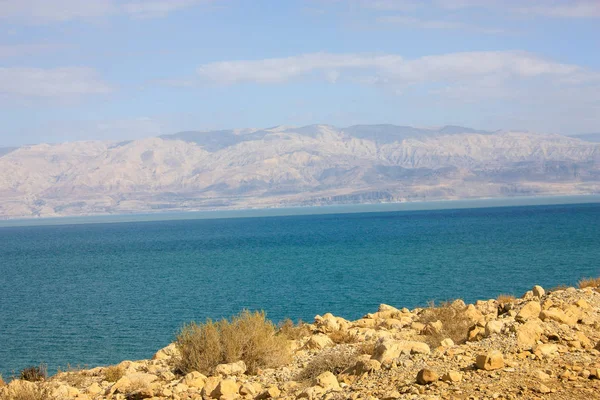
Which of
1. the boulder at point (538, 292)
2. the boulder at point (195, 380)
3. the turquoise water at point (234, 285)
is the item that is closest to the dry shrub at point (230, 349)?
the boulder at point (195, 380)

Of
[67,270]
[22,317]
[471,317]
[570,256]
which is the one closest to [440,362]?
[471,317]

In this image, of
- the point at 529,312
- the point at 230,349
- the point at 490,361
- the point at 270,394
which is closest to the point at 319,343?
the point at 230,349

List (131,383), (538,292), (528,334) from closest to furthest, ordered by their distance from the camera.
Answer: (528,334) < (131,383) < (538,292)

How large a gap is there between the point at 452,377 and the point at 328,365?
278 cm

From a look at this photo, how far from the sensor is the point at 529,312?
41.3 ft

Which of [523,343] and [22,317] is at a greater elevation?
[523,343]

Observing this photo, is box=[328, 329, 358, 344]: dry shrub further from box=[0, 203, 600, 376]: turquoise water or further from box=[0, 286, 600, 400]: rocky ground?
box=[0, 203, 600, 376]: turquoise water

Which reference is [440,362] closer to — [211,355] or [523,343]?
[523,343]

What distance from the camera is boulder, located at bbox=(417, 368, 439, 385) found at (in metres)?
8.62

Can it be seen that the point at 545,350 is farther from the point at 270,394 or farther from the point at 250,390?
the point at 250,390

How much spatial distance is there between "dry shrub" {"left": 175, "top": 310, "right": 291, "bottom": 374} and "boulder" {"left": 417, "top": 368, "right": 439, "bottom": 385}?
13.6 feet

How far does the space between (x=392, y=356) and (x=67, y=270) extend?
5845cm

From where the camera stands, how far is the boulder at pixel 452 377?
8547 mm

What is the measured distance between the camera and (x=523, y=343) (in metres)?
10.2
